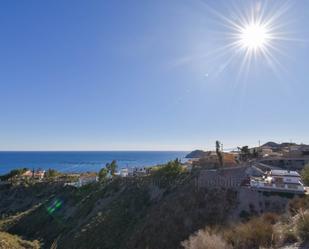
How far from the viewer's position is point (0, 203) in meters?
52.4

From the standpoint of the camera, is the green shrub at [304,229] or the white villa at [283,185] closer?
the green shrub at [304,229]

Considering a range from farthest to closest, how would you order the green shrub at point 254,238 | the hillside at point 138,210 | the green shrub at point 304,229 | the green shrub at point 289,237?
the hillside at point 138,210 → the green shrub at point 254,238 → the green shrub at point 289,237 → the green shrub at point 304,229

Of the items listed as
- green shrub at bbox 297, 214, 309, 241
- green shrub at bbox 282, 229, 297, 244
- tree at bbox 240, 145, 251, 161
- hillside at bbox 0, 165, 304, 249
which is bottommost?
hillside at bbox 0, 165, 304, 249

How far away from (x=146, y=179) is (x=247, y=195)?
53.3 feet

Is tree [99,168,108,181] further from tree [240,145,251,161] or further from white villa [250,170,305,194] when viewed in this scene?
white villa [250,170,305,194]

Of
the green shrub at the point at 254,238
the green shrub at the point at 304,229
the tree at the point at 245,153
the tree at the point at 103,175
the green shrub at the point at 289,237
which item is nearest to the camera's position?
the green shrub at the point at 304,229

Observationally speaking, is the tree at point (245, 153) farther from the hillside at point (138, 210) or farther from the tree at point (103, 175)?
the tree at point (103, 175)

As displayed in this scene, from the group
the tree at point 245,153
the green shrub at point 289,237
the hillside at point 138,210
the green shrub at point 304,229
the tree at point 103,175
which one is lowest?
the hillside at point 138,210

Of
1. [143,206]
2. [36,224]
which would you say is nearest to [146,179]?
[143,206]

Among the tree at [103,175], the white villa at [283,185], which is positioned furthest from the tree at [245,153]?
the white villa at [283,185]

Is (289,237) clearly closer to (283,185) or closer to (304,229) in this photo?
(304,229)

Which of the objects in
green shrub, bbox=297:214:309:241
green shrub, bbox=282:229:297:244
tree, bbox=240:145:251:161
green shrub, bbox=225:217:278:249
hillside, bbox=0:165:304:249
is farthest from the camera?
tree, bbox=240:145:251:161

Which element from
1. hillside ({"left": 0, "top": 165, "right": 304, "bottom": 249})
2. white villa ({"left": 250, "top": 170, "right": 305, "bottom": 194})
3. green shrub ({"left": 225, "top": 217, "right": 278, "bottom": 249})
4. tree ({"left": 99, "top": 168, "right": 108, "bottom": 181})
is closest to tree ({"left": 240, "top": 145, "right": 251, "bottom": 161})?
hillside ({"left": 0, "top": 165, "right": 304, "bottom": 249})

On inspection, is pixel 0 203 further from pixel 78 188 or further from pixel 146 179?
pixel 146 179
